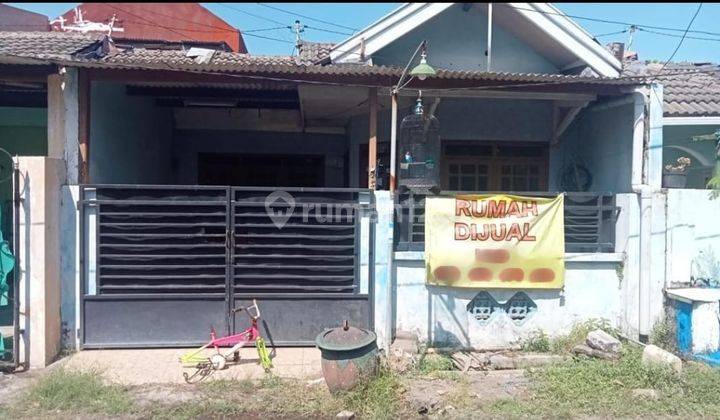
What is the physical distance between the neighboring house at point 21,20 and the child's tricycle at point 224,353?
1425cm

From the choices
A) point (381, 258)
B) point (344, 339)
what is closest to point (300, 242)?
point (381, 258)

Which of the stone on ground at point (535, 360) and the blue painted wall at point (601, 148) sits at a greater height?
the blue painted wall at point (601, 148)

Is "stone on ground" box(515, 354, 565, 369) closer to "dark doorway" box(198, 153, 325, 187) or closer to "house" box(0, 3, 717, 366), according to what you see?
"house" box(0, 3, 717, 366)

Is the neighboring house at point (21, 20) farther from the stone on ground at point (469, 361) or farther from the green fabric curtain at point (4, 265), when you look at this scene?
the stone on ground at point (469, 361)

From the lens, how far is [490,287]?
7.22 m

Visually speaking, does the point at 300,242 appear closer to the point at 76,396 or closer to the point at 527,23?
the point at 76,396

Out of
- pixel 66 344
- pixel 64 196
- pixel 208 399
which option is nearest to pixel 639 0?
pixel 208 399

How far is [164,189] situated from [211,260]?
1.09 m

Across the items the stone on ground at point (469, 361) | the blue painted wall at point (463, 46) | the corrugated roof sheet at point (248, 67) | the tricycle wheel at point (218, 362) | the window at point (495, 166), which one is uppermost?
the blue painted wall at point (463, 46)

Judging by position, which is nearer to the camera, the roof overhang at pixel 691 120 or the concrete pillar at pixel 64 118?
the concrete pillar at pixel 64 118

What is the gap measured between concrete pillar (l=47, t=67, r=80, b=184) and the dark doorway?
5.38 meters

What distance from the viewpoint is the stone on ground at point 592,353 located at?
6.60 meters

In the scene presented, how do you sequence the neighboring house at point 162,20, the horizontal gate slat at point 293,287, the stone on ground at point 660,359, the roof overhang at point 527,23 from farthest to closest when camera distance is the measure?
the neighboring house at point 162,20, the roof overhang at point 527,23, the horizontal gate slat at point 293,287, the stone on ground at point 660,359

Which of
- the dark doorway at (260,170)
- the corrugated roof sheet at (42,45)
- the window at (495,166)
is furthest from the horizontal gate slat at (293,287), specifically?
the dark doorway at (260,170)
